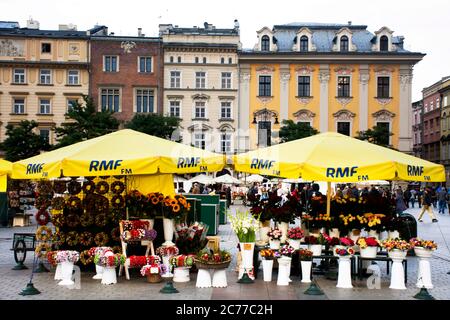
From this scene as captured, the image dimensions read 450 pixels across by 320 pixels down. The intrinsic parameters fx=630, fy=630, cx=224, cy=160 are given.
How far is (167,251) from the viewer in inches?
458

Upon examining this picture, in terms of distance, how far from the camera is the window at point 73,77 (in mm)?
54469

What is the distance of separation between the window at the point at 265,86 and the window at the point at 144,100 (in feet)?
31.3

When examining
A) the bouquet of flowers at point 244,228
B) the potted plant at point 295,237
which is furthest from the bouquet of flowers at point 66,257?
the potted plant at point 295,237

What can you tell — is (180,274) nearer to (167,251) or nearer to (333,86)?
(167,251)

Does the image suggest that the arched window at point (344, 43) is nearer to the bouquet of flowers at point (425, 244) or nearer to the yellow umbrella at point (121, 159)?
the yellow umbrella at point (121, 159)

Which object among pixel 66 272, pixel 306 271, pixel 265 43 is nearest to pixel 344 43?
pixel 265 43

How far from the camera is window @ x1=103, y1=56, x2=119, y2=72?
54.9 metres

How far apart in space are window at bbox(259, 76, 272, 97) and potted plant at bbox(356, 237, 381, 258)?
147 ft

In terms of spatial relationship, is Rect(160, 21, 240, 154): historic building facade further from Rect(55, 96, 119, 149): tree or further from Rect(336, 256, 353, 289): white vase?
Rect(336, 256, 353, 289): white vase

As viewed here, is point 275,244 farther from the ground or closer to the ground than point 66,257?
farther from the ground

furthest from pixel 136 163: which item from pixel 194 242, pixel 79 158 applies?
pixel 194 242

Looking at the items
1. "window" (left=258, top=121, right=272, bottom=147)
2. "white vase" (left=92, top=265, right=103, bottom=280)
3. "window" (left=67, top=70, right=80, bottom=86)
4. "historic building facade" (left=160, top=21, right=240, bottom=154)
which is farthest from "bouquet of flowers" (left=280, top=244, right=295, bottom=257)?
"window" (left=67, top=70, right=80, bottom=86)

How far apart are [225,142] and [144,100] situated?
26.3 feet
